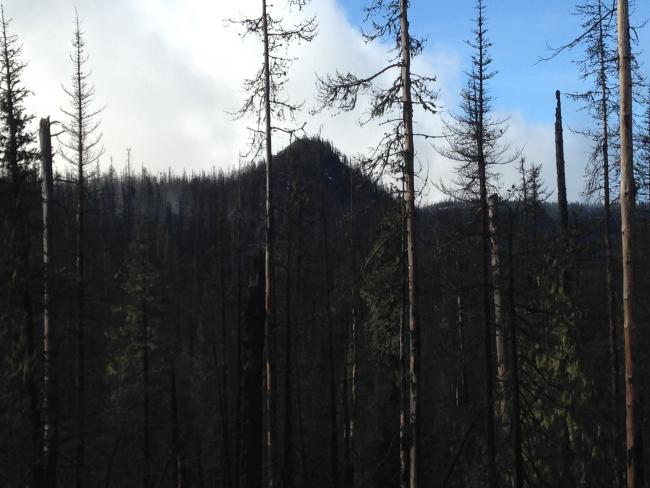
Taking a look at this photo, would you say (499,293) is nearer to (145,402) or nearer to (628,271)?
(628,271)

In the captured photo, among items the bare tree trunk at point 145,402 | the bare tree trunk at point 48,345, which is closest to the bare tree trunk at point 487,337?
the bare tree trunk at point 48,345

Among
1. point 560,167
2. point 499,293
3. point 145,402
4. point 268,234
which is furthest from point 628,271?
point 145,402

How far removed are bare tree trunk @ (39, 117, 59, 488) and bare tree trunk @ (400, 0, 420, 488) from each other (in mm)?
7766

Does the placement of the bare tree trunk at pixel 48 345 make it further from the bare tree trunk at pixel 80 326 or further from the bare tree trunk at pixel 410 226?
the bare tree trunk at pixel 410 226

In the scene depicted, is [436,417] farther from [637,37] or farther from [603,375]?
[637,37]

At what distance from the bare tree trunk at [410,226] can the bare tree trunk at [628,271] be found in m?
3.59

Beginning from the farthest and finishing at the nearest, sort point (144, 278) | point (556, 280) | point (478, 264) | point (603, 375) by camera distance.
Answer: point (144, 278) < point (603, 375) < point (556, 280) < point (478, 264)

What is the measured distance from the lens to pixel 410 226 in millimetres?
10688

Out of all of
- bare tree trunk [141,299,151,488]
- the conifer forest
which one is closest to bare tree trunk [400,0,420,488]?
the conifer forest

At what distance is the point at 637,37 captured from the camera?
874cm

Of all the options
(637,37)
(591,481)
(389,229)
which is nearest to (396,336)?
(389,229)

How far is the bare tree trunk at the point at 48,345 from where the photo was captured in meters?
11.6

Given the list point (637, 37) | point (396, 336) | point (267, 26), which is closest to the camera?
point (637, 37)

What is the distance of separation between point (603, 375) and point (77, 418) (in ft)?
61.2
